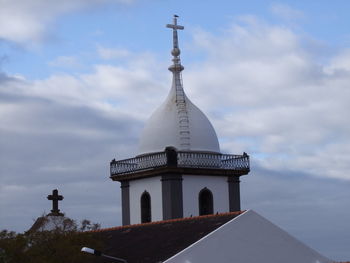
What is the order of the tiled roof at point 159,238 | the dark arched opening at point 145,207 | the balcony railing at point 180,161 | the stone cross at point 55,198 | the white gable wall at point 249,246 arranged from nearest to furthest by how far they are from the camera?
the white gable wall at point 249,246, the tiled roof at point 159,238, the balcony railing at point 180,161, the dark arched opening at point 145,207, the stone cross at point 55,198

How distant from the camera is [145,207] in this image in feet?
164

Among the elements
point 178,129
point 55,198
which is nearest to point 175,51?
point 178,129

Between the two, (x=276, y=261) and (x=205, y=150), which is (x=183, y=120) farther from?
(x=276, y=261)

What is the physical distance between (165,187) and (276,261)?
31.4 ft

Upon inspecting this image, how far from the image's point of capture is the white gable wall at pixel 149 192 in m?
48.9

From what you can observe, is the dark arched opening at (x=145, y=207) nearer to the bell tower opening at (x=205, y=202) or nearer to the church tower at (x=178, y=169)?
the church tower at (x=178, y=169)

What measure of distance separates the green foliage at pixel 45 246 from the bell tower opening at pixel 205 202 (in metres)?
8.57

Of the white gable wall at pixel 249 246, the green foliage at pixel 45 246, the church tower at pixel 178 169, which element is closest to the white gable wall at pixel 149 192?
the church tower at pixel 178 169

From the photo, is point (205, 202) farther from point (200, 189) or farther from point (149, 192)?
point (149, 192)

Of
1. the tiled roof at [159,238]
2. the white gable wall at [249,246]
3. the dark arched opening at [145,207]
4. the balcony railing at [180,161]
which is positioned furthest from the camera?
the dark arched opening at [145,207]

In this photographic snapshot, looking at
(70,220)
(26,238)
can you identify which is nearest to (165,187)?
(70,220)

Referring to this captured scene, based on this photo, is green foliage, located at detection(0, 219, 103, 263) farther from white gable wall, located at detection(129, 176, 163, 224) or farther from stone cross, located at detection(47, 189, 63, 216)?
stone cross, located at detection(47, 189, 63, 216)

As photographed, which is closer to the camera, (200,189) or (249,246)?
(249,246)

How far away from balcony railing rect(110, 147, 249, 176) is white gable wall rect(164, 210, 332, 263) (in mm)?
8526
